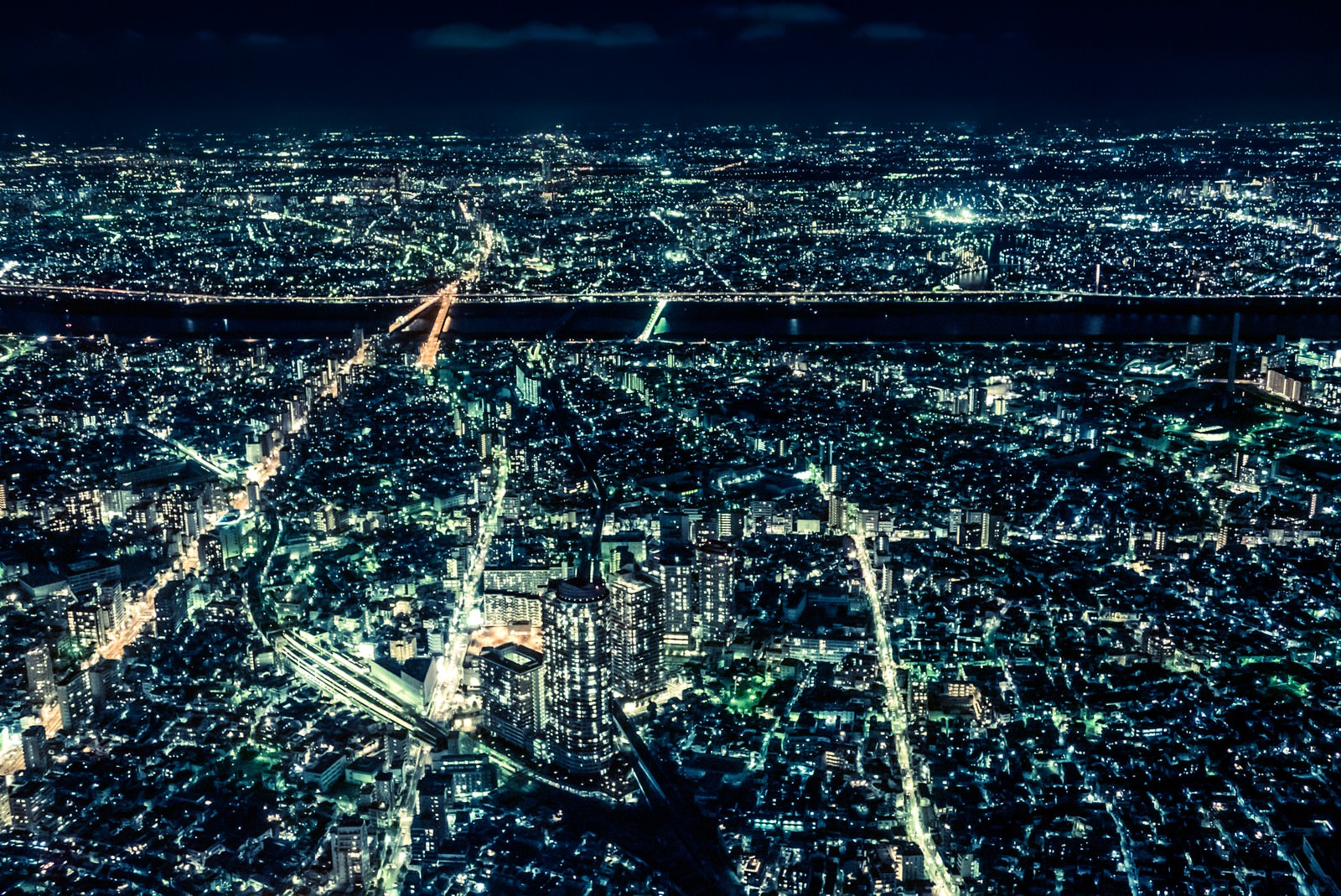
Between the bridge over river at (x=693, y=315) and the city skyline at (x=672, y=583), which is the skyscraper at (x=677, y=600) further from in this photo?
the bridge over river at (x=693, y=315)

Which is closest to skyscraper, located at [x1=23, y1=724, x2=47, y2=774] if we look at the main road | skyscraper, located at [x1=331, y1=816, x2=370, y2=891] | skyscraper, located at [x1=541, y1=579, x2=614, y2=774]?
skyscraper, located at [x1=331, y1=816, x2=370, y2=891]

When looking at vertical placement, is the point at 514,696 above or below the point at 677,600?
below

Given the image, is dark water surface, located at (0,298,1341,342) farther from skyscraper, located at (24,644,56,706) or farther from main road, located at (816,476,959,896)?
skyscraper, located at (24,644,56,706)

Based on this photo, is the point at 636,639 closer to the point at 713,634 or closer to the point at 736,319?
the point at 713,634

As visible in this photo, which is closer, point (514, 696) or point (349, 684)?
point (514, 696)

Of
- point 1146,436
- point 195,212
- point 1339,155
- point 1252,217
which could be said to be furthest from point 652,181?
point 1146,436

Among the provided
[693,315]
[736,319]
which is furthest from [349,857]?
[693,315]

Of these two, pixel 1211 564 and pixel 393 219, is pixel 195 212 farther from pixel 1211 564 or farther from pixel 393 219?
pixel 1211 564
